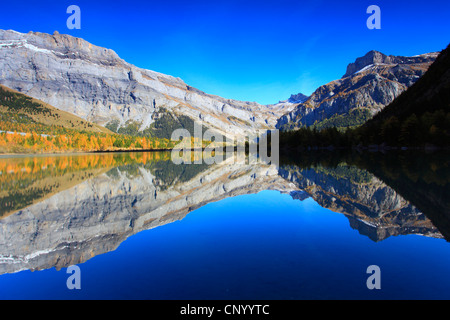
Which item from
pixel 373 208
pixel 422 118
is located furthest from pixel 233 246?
pixel 422 118

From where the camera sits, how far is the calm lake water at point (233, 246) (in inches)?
289

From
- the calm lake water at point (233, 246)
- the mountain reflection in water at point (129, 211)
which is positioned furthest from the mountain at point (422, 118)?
the calm lake water at point (233, 246)

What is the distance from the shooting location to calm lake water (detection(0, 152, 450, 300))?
7352 mm

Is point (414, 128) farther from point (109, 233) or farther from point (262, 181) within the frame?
point (109, 233)

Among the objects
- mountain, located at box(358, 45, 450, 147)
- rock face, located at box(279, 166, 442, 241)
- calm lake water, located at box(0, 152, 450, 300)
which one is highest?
mountain, located at box(358, 45, 450, 147)

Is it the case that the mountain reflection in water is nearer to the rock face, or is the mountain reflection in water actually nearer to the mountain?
the rock face

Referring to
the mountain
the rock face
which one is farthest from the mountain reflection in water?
the mountain

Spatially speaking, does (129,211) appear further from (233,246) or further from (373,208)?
(373,208)

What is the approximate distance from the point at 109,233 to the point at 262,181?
65.9 ft

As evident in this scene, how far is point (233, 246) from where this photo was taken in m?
10.8

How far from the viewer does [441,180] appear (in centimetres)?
2362
